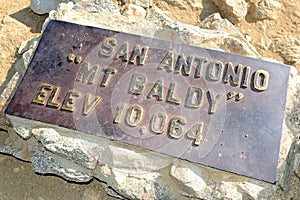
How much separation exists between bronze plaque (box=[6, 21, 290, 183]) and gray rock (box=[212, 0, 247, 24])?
95 cm

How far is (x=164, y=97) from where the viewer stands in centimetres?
228

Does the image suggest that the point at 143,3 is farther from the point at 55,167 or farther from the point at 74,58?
the point at 55,167

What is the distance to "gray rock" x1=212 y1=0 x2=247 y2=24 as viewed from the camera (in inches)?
126

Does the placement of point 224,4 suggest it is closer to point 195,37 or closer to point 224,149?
point 195,37

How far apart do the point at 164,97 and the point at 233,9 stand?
4.22ft

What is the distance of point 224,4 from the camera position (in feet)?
10.5

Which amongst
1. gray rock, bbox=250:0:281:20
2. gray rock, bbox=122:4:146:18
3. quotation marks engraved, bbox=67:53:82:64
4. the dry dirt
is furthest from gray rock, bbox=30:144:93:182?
Result: gray rock, bbox=250:0:281:20

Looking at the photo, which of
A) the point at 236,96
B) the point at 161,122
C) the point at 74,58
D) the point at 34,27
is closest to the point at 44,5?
the point at 34,27

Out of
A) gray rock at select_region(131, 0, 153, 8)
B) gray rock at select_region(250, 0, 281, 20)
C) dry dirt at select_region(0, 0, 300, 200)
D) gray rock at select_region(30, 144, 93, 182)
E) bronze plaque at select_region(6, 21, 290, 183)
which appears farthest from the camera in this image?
gray rock at select_region(250, 0, 281, 20)

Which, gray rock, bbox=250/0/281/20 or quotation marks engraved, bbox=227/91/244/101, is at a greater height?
gray rock, bbox=250/0/281/20

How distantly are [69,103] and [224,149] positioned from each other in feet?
2.91

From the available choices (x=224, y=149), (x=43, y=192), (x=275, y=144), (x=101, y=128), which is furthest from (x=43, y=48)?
(x=275, y=144)

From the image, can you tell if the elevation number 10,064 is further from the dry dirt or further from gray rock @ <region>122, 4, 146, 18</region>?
gray rock @ <region>122, 4, 146, 18</region>

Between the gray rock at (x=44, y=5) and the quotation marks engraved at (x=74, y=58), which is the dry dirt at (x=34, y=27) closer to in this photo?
the gray rock at (x=44, y=5)
